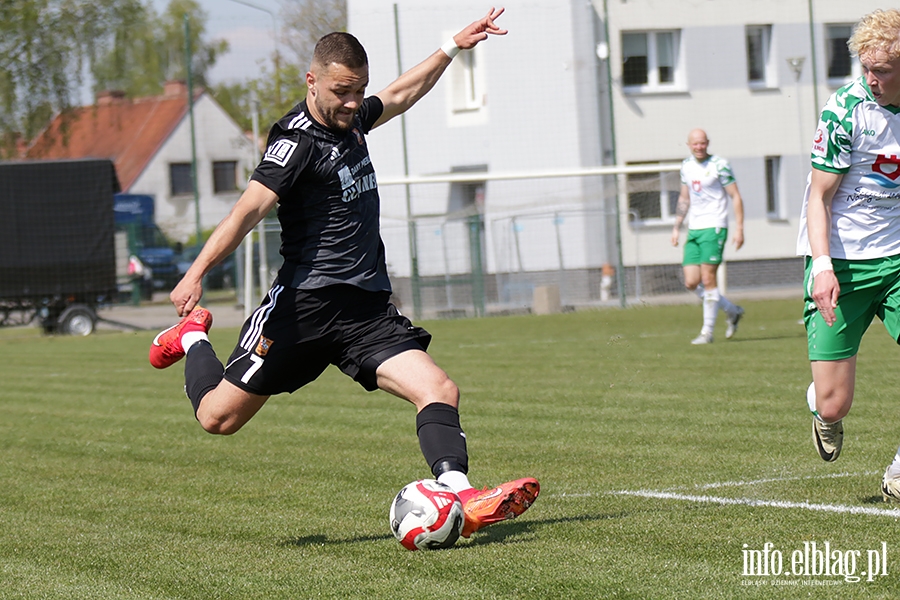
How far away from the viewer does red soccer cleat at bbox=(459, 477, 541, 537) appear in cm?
470

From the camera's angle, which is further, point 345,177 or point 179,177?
point 179,177

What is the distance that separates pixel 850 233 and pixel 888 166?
1.05ft

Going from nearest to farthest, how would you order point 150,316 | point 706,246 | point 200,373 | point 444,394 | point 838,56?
point 444,394
point 200,373
point 706,246
point 150,316
point 838,56

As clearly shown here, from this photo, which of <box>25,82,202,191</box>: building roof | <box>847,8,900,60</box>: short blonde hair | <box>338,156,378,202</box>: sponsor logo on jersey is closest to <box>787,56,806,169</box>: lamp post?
<box>25,82,202,191</box>: building roof

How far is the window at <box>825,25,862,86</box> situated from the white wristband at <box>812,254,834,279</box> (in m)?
25.8

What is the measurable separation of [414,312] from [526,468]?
52.2 feet

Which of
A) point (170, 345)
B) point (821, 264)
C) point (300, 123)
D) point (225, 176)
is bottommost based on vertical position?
point (170, 345)

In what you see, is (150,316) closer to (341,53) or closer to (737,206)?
(737,206)

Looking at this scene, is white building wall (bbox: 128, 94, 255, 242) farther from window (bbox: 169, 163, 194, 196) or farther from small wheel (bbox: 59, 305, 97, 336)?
small wheel (bbox: 59, 305, 97, 336)

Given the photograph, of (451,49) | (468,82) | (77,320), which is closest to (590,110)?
(468,82)

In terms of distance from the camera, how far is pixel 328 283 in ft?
17.0

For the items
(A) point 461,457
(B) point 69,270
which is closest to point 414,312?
(B) point 69,270

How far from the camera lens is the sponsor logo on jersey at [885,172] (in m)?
5.14

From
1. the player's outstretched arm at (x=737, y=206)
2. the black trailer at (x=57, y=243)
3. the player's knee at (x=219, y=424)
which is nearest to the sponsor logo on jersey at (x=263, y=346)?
the player's knee at (x=219, y=424)
